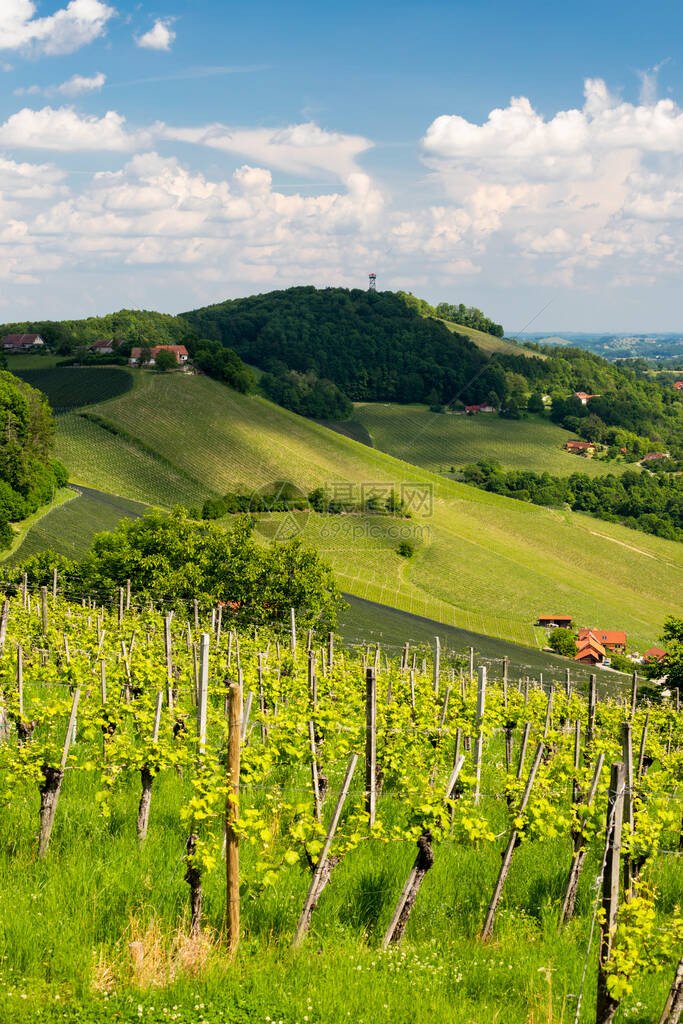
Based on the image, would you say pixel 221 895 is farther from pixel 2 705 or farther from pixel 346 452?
pixel 346 452

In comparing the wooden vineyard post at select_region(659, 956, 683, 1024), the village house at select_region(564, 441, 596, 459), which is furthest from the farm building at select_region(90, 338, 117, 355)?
the wooden vineyard post at select_region(659, 956, 683, 1024)

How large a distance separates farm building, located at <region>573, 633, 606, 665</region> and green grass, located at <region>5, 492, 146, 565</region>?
3932 centimetres

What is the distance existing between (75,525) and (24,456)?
836 centimetres

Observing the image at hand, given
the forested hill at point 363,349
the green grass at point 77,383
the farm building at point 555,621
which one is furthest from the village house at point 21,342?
the farm building at point 555,621

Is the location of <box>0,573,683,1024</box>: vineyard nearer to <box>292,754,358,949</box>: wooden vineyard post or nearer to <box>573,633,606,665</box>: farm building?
<box>292,754,358,949</box>: wooden vineyard post

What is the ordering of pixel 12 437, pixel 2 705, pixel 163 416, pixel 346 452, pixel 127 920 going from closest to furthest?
1. pixel 127 920
2. pixel 2 705
3. pixel 12 437
4. pixel 163 416
5. pixel 346 452

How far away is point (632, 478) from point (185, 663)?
123m

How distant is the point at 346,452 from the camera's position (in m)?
109

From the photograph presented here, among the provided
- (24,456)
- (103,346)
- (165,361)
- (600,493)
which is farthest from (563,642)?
(103,346)

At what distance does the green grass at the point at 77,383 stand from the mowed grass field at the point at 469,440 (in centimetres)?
4747

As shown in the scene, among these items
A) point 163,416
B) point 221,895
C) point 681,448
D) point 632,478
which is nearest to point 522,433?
point 632,478

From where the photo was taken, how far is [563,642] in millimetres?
62125

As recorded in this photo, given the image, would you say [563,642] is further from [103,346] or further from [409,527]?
[103,346]

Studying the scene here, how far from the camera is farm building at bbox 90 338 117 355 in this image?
122 meters
